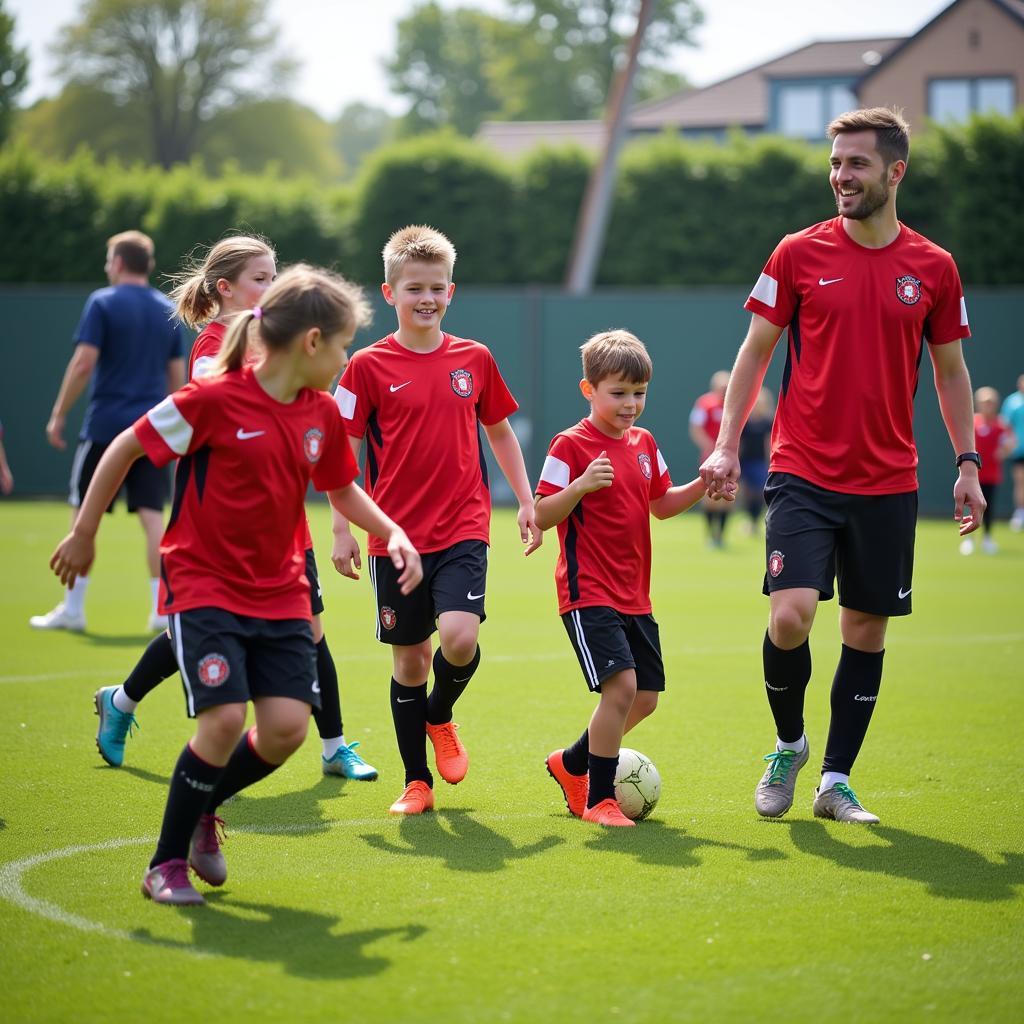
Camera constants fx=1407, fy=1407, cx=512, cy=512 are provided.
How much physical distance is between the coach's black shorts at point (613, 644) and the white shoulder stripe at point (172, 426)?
1749mm

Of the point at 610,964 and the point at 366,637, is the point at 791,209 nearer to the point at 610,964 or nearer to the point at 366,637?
the point at 366,637

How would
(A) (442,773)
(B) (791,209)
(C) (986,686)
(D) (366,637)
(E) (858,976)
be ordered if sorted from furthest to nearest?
(B) (791,209), (D) (366,637), (C) (986,686), (A) (442,773), (E) (858,976)

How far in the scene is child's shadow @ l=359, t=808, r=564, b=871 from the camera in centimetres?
482

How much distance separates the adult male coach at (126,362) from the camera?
973 centimetres

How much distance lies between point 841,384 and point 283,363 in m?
2.15

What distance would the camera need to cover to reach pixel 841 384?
17.4ft

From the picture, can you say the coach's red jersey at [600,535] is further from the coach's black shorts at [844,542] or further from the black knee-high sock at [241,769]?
the black knee-high sock at [241,769]

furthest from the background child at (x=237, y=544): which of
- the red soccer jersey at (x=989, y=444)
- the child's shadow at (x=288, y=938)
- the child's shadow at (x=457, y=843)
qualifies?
the red soccer jersey at (x=989, y=444)

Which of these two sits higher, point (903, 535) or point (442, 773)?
point (903, 535)

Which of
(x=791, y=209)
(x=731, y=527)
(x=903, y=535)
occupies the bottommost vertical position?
(x=731, y=527)

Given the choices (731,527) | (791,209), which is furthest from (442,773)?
(791,209)

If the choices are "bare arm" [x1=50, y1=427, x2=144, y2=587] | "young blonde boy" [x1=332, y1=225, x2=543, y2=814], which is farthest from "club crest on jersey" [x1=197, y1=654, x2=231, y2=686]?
"young blonde boy" [x1=332, y1=225, x2=543, y2=814]

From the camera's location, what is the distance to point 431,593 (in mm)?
5672

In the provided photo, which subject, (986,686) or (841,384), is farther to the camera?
(986,686)
